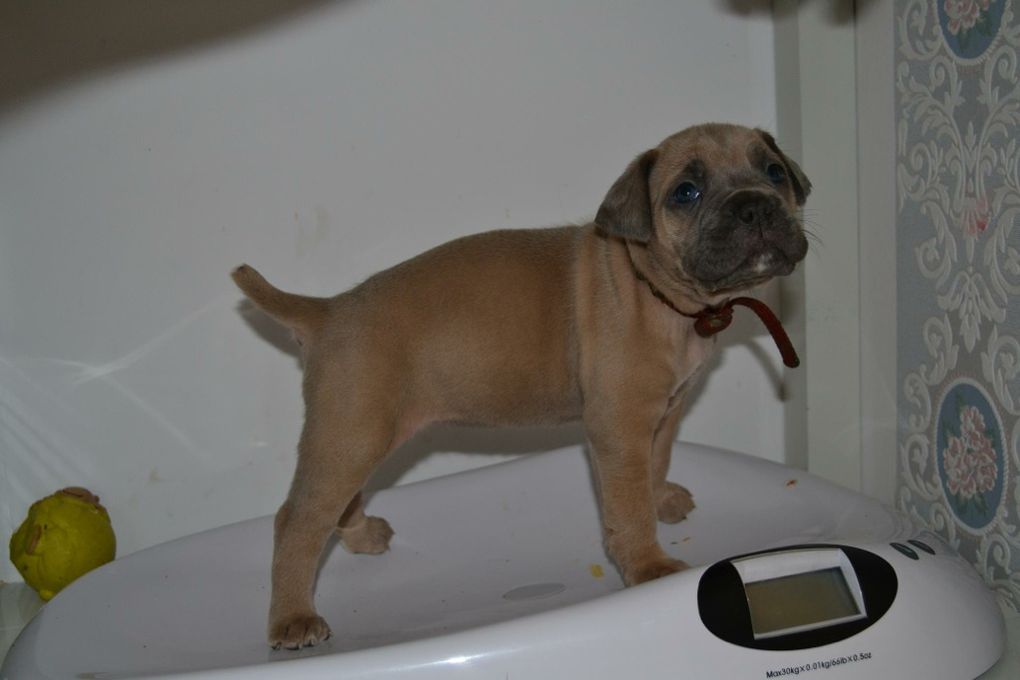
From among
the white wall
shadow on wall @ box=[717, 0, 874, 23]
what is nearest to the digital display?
the white wall

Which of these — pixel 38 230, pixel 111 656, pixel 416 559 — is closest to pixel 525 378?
pixel 416 559

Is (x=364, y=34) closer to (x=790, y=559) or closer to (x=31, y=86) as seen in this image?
(x=31, y=86)

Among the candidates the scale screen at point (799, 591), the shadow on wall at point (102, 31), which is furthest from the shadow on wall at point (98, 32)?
the scale screen at point (799, 591)

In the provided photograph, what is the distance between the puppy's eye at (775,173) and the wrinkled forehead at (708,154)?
0.02m

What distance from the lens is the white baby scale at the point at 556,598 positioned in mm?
1603

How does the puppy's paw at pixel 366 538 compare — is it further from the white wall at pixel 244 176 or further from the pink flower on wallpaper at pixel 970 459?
the pink flower on wallpaper at pixel 970 459

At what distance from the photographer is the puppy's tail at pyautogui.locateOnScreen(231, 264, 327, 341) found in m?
2.13

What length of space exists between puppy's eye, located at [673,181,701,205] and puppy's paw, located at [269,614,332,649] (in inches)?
39.7

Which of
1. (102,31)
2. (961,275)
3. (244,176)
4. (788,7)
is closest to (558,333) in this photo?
(961,275)

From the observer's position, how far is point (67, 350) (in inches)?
102

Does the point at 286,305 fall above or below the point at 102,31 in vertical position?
below

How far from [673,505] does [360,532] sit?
0.68 metres

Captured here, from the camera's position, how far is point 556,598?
2045 millimetres

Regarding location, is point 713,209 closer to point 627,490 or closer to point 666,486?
point 627,490
